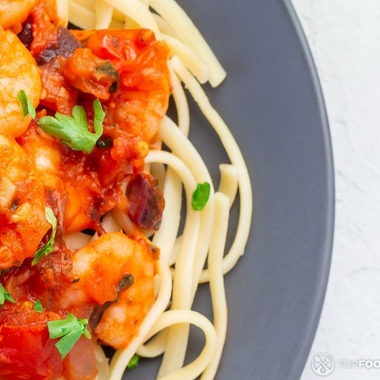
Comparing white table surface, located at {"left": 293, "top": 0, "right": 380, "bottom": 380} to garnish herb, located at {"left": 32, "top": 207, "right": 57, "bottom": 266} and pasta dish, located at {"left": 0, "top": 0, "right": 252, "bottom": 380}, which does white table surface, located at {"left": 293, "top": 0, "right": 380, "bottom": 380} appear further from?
garnish herb, located at {"left": 32, "top": 207, "right": 57, "bottom": 266}

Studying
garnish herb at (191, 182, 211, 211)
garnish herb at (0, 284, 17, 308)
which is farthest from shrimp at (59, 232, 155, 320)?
garnish herb at (191, 182, 211, 211)

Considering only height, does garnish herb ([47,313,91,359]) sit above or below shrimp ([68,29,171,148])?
below

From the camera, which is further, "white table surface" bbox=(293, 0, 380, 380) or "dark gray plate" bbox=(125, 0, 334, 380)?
"white table surface" bbox=(293, 0, 380, 380)

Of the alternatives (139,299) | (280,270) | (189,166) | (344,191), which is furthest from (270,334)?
(344,191)

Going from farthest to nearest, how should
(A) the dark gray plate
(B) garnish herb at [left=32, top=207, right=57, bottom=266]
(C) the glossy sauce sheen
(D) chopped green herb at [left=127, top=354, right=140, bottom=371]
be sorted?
1. (D) chopped green herb at [left=127, top=354, right=140, bottom=371]
2. (A) the dark gray plate
3. (B) garnish herb at [left=32, top=207, right=57, bottom=266]
4. (C) the glossy sauce sheen

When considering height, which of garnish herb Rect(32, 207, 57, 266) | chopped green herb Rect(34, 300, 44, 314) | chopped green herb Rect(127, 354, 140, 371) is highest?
garnish herb Rect(32, 207, 57, 266)
